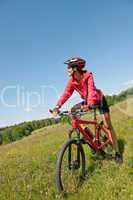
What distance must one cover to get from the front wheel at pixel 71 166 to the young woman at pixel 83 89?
2.96ft

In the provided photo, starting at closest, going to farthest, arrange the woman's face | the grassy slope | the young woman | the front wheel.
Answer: the grassy slope
the front wheel
the young woman
the woman's face

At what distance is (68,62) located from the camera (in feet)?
22.3

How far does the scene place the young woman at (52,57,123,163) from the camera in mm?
6715

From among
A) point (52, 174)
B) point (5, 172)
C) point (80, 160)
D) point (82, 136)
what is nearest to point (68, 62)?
point (82, 136)

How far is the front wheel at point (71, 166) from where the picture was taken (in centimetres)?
595

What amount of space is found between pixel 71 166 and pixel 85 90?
1784mm

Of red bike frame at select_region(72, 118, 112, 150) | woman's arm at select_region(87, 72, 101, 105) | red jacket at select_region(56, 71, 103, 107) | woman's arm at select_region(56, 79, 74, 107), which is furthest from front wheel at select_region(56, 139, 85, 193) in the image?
woman's arm at select_region(56, 79, 74, 107)

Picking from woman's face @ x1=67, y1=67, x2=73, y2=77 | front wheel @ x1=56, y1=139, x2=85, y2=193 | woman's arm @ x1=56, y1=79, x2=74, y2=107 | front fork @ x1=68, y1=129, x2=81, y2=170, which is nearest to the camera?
front wheel @ x1=56, y1=139, x2=85, y2=193

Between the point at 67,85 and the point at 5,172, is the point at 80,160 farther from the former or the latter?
the point at 5,172

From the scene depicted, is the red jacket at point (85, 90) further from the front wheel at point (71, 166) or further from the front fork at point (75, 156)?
the front wheel at point (71, 166)

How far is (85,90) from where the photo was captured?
7086 mm

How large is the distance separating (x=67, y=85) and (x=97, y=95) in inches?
29.3

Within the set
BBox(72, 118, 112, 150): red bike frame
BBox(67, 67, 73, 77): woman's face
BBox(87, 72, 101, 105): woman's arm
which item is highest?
BBox(67, 67, 73, 77): woman's face

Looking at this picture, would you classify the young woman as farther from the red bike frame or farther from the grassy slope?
the grassy slope
